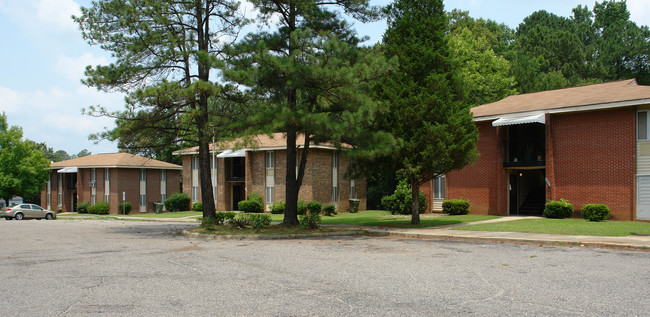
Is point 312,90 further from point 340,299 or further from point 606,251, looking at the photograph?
point 340,299

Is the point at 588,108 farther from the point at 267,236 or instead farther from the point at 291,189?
the point at 267,236

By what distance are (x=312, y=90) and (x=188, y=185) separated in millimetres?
31016

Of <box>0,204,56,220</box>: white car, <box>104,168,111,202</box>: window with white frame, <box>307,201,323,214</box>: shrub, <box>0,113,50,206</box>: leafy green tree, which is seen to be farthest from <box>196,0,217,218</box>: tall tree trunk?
<box>0,113,50,206</box>: leafy green tree

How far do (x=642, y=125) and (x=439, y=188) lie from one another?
36.9ft

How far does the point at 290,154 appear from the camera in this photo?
Answer: 2059cm

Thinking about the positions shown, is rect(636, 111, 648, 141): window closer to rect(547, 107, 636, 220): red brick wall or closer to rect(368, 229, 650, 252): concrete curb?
rect(547, 107, 636, 220): red brick wall

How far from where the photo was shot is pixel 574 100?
2511 centimetres

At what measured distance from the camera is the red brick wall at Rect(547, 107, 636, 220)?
907 inches

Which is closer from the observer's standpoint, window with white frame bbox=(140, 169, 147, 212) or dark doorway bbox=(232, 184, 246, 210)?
dark doorway bbox=(232, 184, 246, 210)

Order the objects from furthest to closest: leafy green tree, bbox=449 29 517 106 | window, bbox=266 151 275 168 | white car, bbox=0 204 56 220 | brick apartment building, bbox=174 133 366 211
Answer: leafy green tree, bbox=449 29 517 106 < white car, bbox=0 204 56 220 < window, bbox=266 151 275 168 < brick apartment building, bbox=174 133 366 211

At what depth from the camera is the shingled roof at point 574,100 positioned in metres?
22.8

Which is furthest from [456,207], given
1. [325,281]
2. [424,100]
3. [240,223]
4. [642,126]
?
[325,281]

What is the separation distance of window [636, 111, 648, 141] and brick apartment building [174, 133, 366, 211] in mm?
18770

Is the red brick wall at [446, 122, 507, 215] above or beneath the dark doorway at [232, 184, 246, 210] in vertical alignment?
above
